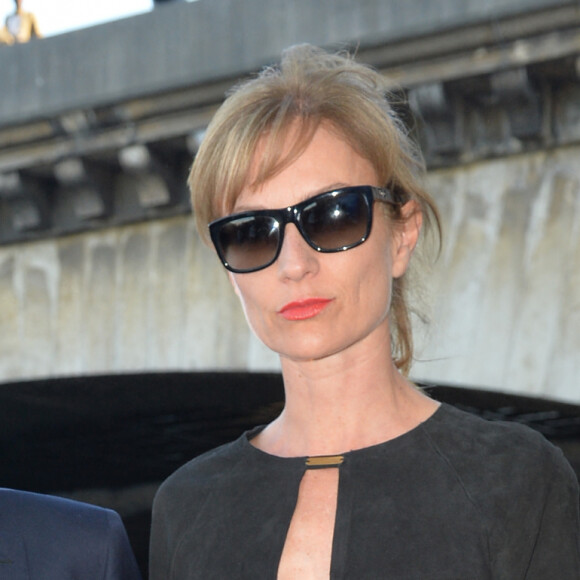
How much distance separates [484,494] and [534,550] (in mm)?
135

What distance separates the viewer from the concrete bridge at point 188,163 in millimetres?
6434

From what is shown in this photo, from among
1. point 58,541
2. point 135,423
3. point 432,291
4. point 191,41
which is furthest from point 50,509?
point 135,423

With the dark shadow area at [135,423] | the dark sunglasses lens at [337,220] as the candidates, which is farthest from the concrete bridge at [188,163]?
the dark sunglasses lens at [337,220]

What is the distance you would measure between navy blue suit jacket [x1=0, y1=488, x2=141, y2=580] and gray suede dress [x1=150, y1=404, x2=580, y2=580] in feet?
0.41

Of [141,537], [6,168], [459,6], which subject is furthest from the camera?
[141,537]

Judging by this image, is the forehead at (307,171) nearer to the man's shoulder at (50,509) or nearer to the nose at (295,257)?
the nose at (295,257)

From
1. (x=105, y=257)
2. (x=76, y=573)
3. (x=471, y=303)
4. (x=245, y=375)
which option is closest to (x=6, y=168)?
(x=105, y=257)

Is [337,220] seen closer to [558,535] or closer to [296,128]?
[296,128]

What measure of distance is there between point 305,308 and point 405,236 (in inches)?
13.3

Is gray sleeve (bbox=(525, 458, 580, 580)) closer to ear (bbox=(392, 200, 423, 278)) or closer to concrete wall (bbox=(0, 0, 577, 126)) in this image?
ear (bbox=(392, 200, 423, 278))

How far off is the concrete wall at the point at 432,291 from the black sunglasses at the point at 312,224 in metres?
3.44

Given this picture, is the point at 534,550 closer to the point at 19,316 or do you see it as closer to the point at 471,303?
the point at 471,303

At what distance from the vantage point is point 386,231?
2457mm

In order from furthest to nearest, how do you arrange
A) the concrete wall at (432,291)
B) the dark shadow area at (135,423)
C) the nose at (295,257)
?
the dark shadow area at (135,423) → the concrete wall at (432,291) → the nose at (295,257)
